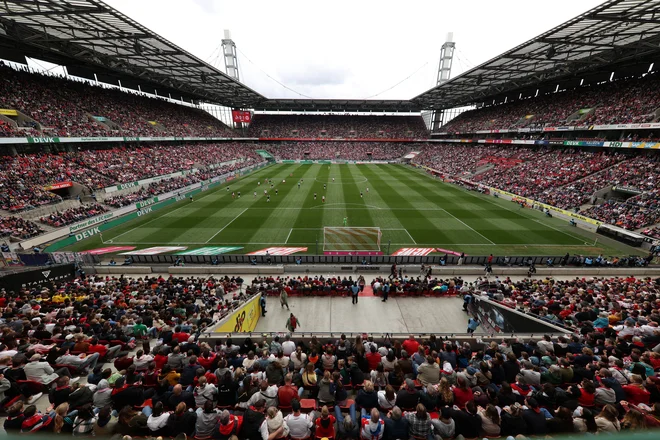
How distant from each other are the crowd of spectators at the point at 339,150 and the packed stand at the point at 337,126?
3336 millimetres

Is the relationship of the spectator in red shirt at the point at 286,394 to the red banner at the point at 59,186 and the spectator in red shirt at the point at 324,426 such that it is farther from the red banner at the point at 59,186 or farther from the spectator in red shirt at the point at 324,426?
the red banner at the point at 59,186

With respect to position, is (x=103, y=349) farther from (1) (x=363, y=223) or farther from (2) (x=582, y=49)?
(2) (x=582, y=49)

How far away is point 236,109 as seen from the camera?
3639 inches

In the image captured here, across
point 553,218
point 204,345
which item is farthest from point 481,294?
point 553,218

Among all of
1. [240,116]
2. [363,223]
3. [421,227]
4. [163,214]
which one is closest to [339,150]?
[240,116]

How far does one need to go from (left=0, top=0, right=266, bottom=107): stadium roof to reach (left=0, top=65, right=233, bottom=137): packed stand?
3.14 m

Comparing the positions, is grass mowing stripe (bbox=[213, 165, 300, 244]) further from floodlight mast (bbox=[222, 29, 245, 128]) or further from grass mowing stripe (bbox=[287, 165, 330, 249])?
floodlight mast (bbox=[222, 29, 245, 128])

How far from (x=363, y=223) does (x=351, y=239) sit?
509 centimetres

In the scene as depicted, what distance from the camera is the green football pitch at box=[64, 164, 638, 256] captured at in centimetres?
2455

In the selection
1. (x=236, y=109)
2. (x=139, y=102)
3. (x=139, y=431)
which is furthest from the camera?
(x=236, y=109)

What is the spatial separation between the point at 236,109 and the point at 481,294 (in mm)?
96240

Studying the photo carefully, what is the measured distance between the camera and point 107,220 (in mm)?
29391

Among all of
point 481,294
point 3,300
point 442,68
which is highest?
point 442,68

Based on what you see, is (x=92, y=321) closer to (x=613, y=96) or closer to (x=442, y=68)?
(x=613, y=96)
